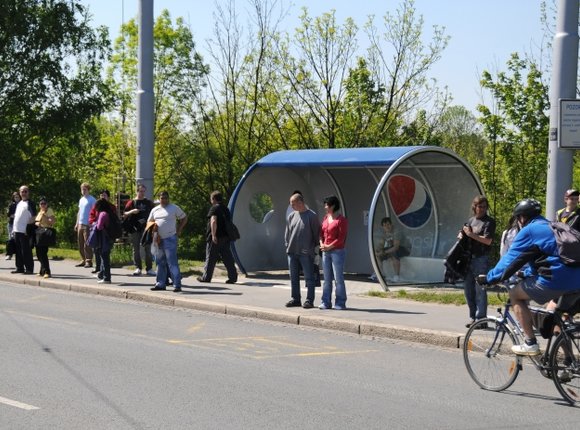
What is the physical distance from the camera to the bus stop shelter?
16.7 m

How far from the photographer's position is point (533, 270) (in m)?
8.03

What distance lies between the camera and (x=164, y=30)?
43156 mm

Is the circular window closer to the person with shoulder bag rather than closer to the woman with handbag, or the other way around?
the person with shoulder bag

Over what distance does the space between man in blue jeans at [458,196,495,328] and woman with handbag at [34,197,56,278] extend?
917 cm

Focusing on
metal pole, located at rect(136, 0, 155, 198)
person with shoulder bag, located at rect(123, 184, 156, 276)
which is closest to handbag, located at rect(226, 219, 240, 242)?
person with shoulder bag, located at rect(123, 184, 156, 276)

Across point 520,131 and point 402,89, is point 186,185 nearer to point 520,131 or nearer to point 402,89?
point 402,89

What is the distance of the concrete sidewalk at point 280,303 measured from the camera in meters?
11.8

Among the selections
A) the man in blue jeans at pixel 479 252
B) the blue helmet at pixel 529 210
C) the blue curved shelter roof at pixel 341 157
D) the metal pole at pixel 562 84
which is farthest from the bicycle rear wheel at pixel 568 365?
the blue curved shelter roof at pixel 341 157

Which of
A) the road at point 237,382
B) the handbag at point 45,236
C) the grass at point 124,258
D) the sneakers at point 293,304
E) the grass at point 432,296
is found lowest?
the road at point 237,382

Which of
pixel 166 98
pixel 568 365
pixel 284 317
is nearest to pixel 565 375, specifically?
pixel 568 365

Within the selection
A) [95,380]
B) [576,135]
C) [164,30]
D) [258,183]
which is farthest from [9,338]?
[164,30]

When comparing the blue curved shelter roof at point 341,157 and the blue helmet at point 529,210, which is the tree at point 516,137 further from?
the blue helmet at point 529,210

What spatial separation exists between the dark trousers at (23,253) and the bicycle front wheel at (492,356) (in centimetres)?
→ 1221

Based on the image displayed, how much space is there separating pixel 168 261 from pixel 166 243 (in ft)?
0.98
